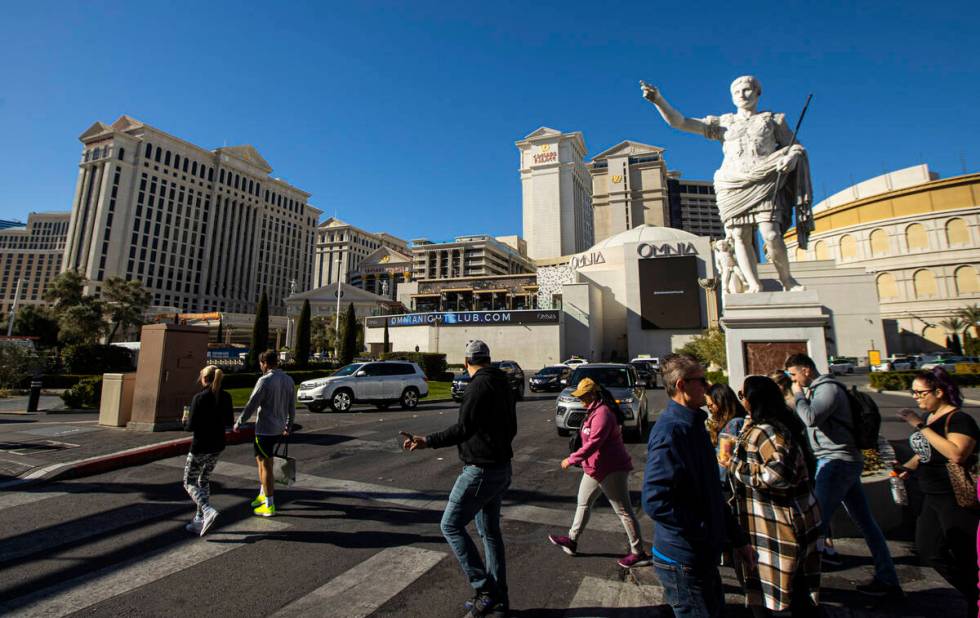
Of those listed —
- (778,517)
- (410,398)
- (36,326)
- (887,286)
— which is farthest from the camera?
(887,286)

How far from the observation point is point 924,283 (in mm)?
57750

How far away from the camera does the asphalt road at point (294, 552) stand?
3.41 meters

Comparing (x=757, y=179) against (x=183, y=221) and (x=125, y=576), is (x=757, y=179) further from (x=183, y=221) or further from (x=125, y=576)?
(x=183, y=221)

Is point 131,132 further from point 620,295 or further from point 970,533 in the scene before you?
point 970,533

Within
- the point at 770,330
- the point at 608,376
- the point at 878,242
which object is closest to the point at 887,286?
the point at 878,242

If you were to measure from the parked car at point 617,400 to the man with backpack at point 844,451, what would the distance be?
5.47 metres

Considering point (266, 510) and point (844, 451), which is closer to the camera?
point (844, 451)

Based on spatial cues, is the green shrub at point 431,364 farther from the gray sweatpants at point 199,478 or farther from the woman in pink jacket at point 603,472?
the woman in pink jacket at point 603,472

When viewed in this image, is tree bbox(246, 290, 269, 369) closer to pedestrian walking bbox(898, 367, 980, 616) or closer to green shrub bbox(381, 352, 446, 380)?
green shrub bbox(381, 352, 446, 380)

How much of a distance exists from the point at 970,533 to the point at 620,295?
60062 millimetres

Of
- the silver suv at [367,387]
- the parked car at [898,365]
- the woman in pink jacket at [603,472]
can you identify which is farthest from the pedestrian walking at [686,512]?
the parked car at [898,365]

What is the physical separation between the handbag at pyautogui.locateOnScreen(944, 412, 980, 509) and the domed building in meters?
62.6

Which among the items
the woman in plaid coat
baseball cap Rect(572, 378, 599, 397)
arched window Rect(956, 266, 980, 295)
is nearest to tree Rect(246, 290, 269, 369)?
baseball cap Rect(572, 378, 599, 397)

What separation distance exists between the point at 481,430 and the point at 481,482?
37 cm
